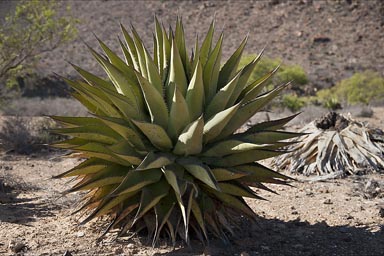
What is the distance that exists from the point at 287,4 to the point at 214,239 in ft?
103

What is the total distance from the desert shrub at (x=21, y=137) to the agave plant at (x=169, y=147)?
5.96 metres

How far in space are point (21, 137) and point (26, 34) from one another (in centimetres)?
297

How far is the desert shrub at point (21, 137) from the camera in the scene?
36.6 ft

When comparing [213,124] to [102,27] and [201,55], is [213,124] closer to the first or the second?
[201,55]

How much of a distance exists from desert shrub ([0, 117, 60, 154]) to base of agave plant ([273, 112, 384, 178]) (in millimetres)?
4712

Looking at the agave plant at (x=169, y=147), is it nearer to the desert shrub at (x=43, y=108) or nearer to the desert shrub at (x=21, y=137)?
the desert shrub at (x=21, y=137)

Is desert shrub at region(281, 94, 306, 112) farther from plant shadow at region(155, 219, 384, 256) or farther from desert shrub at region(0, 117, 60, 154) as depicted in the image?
plant shadow at region(155, 219, 384, 256)

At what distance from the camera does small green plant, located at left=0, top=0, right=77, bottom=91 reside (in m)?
12.8

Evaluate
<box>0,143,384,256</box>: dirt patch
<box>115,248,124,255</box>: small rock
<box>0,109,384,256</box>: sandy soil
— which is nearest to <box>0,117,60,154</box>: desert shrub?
<box>0,109,384,256</box>: sandy soil

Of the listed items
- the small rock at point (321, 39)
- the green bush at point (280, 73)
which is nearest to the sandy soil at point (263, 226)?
the green bush at point (280, 73)

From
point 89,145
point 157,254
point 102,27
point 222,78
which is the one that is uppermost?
point 102,27

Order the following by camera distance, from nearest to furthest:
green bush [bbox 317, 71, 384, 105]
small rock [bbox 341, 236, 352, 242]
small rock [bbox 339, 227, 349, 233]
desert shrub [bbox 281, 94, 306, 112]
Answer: small rock [bbox 341, 236, 352, 242], small rock [bbox 339, 227, 349, 233], desert shrub [bbox 281, 94, 306, 112], green bush [bbox 317, 71, 384, 105]

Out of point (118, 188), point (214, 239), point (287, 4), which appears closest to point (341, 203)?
point (214, 239)

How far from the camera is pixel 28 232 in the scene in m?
5.40
